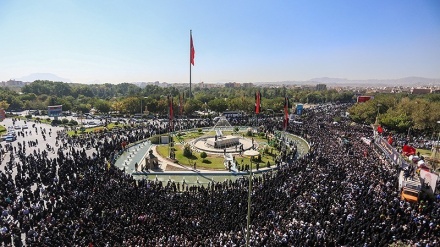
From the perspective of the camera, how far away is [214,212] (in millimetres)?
15883

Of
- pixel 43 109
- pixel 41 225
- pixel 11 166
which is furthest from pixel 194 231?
pixel 43 109

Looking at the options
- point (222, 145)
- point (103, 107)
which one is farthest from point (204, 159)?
point (103, 107)

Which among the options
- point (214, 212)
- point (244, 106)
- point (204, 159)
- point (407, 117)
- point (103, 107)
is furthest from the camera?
point (103, 107)

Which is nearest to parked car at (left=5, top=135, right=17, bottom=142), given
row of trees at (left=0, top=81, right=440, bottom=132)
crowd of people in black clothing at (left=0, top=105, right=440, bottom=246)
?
crowd of people in black clothing at (left=0, top=105, right=440, bottom=246)

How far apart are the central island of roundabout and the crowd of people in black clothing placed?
3710 mm

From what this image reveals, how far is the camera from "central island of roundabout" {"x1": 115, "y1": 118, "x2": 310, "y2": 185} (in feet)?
81.9

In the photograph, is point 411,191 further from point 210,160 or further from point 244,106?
point 244,106

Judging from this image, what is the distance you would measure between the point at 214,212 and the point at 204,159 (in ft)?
42.3

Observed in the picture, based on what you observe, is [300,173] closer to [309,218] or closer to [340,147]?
[309,218]

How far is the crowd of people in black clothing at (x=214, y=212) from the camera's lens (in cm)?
1330

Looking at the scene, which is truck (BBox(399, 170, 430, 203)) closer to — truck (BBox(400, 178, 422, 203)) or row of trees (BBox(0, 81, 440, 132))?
truck (BBox(400, 178, 422, 203))

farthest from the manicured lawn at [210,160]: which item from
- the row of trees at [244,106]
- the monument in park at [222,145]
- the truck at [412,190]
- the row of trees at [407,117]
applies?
the row of trees at [407,117]

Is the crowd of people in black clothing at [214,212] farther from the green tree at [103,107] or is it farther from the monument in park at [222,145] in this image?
the green tree at [103,107]

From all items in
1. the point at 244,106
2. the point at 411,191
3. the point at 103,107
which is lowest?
the point at 411,191
